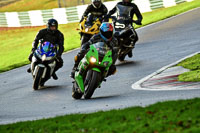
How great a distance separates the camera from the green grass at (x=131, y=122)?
709 centimetres

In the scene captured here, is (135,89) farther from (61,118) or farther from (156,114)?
(156,114)

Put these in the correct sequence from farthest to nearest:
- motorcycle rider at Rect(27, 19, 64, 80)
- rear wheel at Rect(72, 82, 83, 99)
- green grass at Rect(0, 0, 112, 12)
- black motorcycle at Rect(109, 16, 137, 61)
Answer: green grass at Rect(0, 0, 112, 12) → black motorcycle at Rect(109, 16, 137, 61) → motorcycle rider at Rect(27, 19, 64, 80) → rear wheel at Rect(72, 82, 83, 99)

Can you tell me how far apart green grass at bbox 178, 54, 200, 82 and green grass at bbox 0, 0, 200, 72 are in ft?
27.5

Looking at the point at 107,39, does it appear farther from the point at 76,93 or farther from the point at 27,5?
the point at 27,5

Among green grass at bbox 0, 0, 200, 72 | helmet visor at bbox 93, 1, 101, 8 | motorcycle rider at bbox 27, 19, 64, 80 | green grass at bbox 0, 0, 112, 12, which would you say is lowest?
green grass at bbox 0, 0, 112, 12

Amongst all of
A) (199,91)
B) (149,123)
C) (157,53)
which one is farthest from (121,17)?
(149,123)

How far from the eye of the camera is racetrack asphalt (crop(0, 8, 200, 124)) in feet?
35.0

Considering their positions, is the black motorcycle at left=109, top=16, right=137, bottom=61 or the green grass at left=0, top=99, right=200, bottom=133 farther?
the black motorcycle at left=109, top=16, right=137, bottom=61

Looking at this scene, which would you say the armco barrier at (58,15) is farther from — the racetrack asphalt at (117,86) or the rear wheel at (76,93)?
the rear wheel at (76,93)

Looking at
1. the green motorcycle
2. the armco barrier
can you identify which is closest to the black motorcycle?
the green motorcycle

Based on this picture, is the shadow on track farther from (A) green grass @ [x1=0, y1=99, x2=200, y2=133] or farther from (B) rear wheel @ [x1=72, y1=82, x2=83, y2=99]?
(A) green grass @ [x1=0, y1=99, x2=200, y2=133]

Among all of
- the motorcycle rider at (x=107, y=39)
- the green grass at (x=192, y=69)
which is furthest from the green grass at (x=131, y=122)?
the green grass at (x=192, y=69)

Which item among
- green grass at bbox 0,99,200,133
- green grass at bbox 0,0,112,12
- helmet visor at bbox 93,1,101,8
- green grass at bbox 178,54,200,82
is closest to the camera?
green grass at bbox 0,99,200,133

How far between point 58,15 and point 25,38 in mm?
3918
